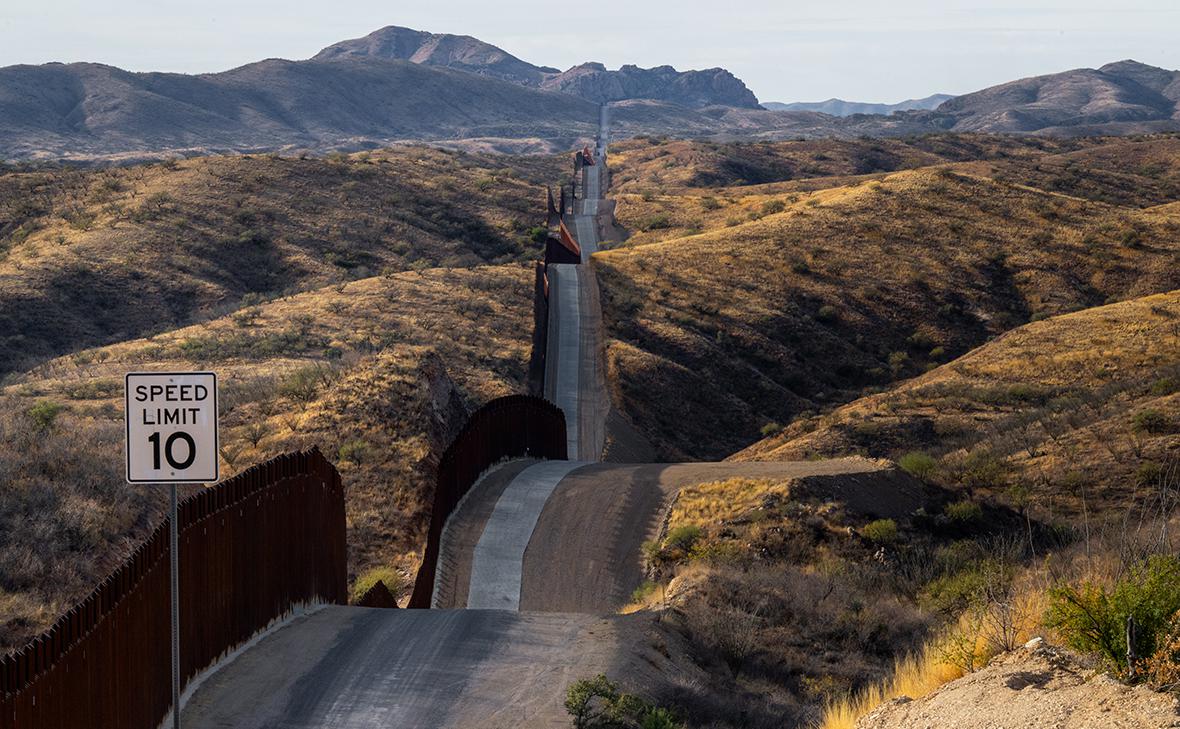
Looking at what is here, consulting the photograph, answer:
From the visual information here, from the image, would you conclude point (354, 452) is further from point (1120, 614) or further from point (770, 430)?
point (770, 430)

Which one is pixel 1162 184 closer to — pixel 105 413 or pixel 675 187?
pixel 675 187

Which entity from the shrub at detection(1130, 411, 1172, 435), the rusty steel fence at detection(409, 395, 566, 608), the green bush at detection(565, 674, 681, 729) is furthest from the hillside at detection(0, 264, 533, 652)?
the shrub at detection(1130, 411, 1172, 435)

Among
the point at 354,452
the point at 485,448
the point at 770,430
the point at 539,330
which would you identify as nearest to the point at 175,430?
the point at 354,452

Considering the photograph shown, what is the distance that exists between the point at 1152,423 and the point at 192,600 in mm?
24335

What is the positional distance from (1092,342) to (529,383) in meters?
24.0

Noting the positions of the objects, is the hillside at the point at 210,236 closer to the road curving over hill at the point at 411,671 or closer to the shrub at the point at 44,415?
the shrub at the point at 44,415

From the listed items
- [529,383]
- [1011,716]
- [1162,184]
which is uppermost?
[1162,184]

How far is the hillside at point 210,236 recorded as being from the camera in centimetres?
5747

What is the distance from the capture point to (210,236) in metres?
71.9

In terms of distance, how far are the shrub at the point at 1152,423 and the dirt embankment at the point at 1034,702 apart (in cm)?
2066

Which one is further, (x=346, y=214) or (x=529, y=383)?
(x=346, y=214)

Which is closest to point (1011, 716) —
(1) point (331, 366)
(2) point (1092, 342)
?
(1) point (331, 366)

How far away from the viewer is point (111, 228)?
69.4 meters

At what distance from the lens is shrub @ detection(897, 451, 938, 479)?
2766 cm
